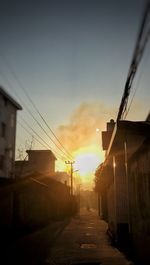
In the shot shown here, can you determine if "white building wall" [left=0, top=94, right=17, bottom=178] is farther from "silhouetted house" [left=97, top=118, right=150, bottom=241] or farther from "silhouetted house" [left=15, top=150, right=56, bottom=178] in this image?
"silhouetted house" [left=15, top=150, right=56, bottom=178]

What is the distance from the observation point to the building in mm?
36812

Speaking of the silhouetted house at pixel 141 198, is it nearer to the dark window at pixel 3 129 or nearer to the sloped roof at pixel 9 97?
the sloped roof at pixel 9 97

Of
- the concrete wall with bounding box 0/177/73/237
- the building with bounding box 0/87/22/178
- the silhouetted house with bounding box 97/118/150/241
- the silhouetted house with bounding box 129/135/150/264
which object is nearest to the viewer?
the silhouetted house with bounding box 129/135/150/264

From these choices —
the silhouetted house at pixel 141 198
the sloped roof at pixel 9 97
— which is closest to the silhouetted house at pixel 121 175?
the silhouetted house at pixel 141 198

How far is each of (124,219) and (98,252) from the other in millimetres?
2479

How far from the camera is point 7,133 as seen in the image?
38281 mm

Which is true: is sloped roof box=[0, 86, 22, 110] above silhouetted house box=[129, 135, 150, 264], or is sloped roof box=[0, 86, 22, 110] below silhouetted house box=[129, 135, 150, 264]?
above

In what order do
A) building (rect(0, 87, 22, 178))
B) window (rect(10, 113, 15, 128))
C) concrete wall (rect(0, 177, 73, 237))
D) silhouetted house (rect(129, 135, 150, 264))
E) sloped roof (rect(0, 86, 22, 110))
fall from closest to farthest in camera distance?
silhouetted house (rect(129, 135, 150, 264)) → concrete wall (rect(0, 177, 73, 237)) → sloped roof (rect(0, 86, 22, 110)) → building (rect(0, 87, 22, 178)) → window (rect(10, 113, 15, 128))

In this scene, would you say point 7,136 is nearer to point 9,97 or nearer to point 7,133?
point 7,133

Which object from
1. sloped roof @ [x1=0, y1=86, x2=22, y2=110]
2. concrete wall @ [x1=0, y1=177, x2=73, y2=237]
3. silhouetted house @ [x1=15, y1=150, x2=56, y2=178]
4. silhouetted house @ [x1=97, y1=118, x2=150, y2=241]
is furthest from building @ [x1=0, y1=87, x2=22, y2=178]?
silhouetted house @ [x1=15, y1=150, x2=56, y2=178]

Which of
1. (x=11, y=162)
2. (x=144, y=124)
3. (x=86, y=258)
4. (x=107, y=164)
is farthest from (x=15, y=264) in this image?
(x=11, y=162)

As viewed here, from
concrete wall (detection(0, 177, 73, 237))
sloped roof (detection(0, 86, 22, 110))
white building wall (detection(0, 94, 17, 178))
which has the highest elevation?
sloped roof (detection(0, 86, 22, 110))

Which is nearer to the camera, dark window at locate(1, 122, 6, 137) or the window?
dark window at locate(1, 122, 6, 137)

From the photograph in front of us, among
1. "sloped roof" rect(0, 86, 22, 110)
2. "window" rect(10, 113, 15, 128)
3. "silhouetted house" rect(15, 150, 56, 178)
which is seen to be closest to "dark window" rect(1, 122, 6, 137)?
"window" rect(10, 113, 15, 128)
